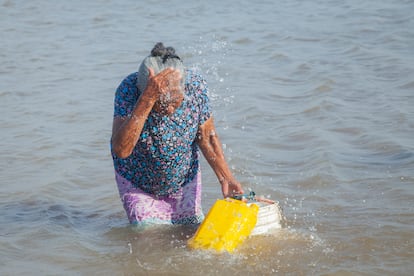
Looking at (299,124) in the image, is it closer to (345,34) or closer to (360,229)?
(360,229)

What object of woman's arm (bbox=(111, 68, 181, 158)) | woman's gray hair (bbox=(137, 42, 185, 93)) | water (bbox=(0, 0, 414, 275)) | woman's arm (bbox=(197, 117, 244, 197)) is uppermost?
woman's gray hair (bbox=(137, 42, 185, 93))

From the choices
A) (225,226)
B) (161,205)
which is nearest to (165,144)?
(161,205)

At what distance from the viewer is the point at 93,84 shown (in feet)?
28.5

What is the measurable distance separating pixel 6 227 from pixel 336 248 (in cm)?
225

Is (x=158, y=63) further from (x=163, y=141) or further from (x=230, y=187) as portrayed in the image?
(x=230, y=187)

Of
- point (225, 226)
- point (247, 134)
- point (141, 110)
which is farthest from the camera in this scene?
point (247, 134)

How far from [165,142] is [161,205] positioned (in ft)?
1.66

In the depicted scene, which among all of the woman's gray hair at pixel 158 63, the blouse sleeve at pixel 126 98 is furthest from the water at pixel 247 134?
Result: the woman's gray hair at pixel 158 63

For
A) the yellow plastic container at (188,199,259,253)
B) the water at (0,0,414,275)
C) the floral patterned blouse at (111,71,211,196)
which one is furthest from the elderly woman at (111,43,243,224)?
the yellow plastic container at (188,199,259,253)

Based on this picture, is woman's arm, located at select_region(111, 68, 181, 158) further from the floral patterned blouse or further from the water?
the water

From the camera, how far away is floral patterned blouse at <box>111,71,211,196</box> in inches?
160

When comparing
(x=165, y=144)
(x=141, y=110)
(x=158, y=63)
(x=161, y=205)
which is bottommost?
(x=161, y=205)

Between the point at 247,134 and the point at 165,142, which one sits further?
the point at 247,134

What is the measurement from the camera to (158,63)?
12.6ft
